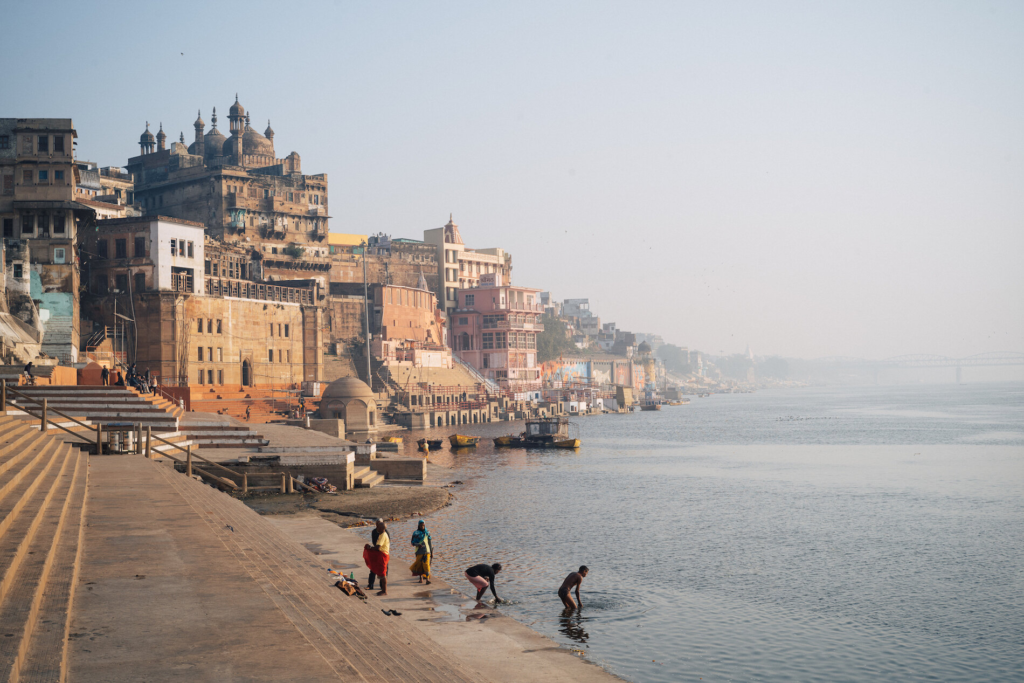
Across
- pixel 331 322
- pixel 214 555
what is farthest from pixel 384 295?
pixel 214 555

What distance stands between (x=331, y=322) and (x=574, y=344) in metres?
89.4

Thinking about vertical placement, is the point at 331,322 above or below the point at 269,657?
above

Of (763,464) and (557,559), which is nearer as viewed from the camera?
(557,559)

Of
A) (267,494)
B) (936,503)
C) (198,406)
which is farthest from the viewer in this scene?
(198,406)

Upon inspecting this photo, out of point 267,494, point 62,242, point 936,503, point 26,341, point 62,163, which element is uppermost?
point 62,163

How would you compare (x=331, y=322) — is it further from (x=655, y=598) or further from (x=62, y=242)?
(x=655, y=598)

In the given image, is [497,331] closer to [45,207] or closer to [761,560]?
[45,207]

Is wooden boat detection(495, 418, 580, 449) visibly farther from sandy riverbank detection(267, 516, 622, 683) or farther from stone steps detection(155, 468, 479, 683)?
stone steps detection(155, 468, 479, 683)

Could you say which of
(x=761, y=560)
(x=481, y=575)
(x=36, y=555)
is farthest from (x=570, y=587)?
(x=36, y=555)

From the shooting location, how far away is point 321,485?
3428 centimetres

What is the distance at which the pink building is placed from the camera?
126 m

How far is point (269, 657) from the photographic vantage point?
1085cm

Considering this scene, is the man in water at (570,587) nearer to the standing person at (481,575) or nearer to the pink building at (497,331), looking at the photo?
the standing person at (481,575)

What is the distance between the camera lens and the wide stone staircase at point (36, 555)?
9.43m
